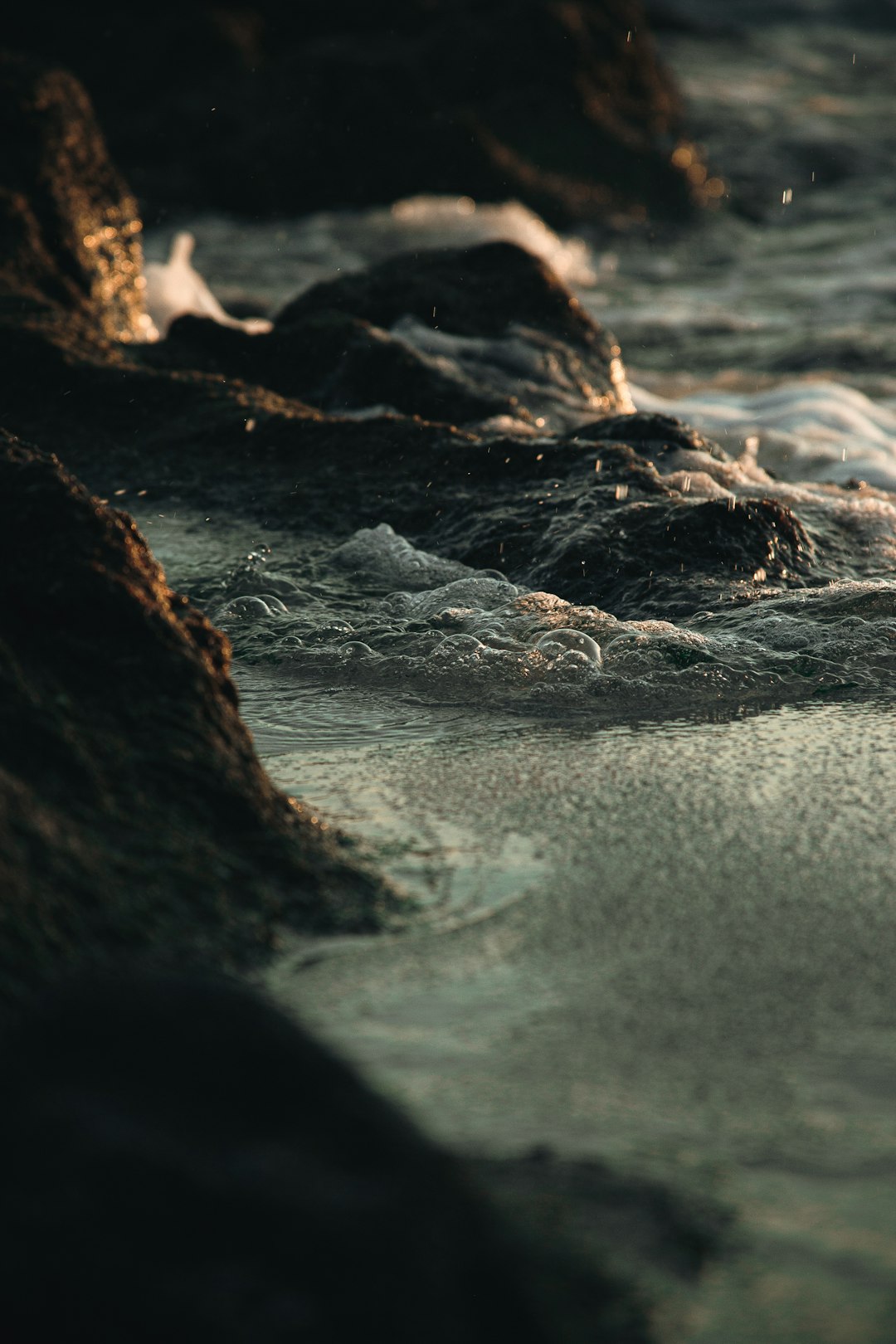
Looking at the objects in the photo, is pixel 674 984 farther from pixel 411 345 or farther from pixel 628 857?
pixel 411 345

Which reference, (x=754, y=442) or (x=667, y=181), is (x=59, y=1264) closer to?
(x=754, y=442)

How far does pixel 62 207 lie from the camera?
564 cm

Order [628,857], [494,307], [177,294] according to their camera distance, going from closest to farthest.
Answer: [628,857], [494,307], [177,294]

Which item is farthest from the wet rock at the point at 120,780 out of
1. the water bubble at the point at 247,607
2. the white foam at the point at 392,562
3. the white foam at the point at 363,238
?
the white foam at the point at 363,238

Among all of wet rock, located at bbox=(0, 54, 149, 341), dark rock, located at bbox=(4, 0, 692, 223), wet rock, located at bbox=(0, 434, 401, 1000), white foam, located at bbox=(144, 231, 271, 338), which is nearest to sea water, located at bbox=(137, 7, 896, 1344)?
wet rock, located at bbox=(0, 434, 401, 1000)

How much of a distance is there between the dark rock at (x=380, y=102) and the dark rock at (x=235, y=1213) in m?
10.8

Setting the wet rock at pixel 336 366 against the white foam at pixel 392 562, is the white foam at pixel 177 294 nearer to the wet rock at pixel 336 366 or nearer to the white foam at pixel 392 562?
the wet rock at pixel 336 366

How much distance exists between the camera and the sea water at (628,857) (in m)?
1.42

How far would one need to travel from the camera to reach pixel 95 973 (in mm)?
1539

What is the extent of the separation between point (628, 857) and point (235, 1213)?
90 centimetres

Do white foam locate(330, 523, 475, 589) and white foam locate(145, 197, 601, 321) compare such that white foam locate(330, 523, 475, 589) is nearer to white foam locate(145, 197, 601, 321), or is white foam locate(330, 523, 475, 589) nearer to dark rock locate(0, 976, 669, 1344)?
dark rock locate(0, 976, 669, 1344)

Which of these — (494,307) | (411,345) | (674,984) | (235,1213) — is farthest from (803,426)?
(235,1213)

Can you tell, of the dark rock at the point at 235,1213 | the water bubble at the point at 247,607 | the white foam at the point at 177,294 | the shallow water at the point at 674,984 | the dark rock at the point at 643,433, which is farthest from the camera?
the white foam at the point at 177,294

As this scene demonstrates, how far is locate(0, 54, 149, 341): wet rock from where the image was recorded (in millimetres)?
5465
